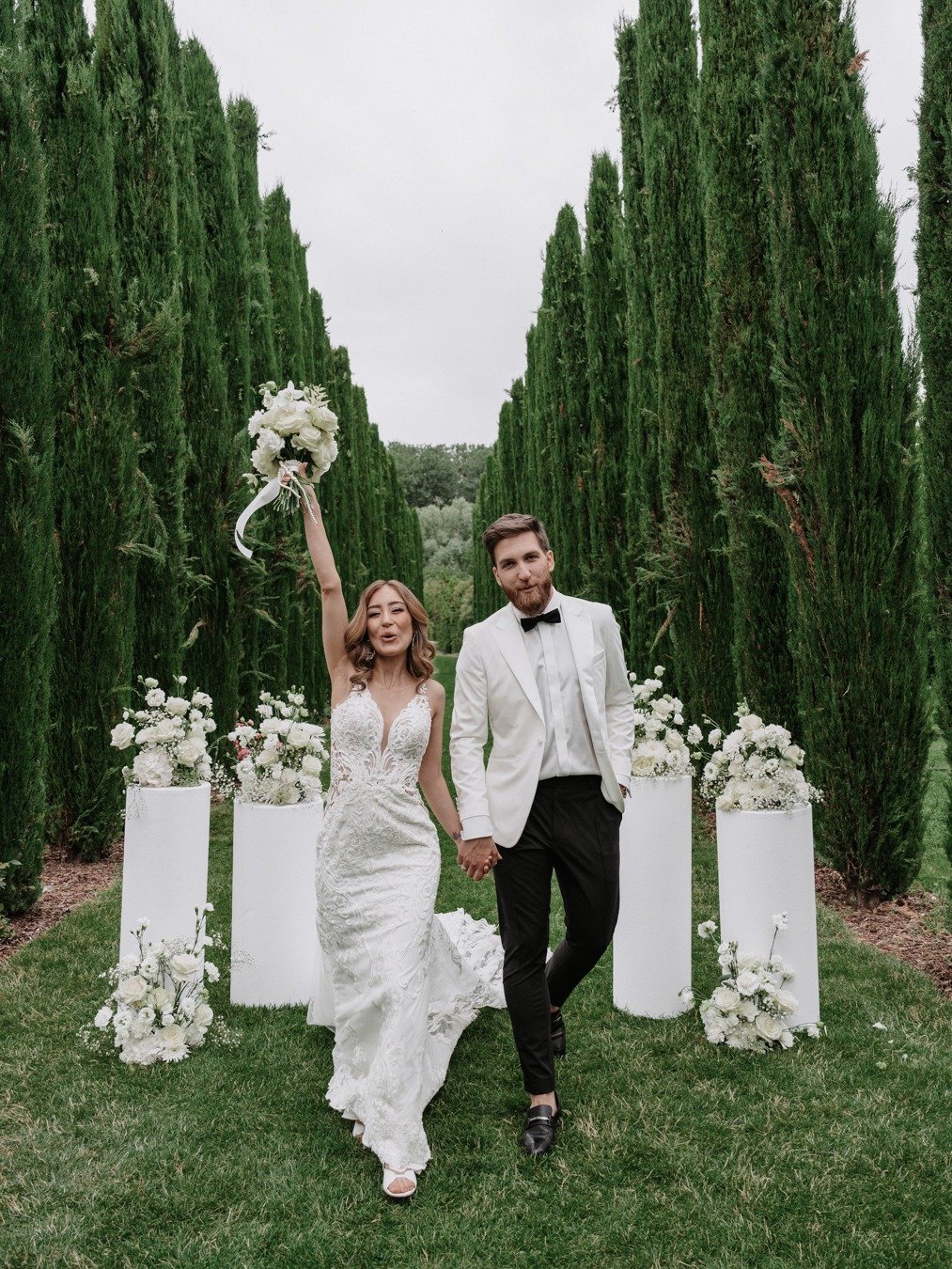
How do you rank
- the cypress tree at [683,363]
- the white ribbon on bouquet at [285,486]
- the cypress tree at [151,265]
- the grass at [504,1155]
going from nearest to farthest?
the grass at [504,1155], the white ribbon on bouquet at [285,486], the cypress tree at [151,265], the cypress tree at [683,363]

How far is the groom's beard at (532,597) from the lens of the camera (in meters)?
2.95

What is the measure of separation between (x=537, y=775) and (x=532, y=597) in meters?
0.58

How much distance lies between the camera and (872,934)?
16.1 feet

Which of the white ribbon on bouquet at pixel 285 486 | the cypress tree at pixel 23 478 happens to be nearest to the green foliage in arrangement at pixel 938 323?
the white ribbon on bouquet at pixel 285 486

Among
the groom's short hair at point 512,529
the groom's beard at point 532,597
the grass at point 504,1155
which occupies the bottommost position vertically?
the grass at point 504,1155

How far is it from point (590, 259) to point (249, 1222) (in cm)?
1048

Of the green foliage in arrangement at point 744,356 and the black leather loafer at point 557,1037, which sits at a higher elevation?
the green foliage in arrangement at point 744,356

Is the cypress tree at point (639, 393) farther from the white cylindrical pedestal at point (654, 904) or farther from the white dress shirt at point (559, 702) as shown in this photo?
the white dress shirt at point (559, 702)

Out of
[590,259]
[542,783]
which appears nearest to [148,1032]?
[542,783]

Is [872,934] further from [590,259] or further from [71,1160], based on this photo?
[590,259]

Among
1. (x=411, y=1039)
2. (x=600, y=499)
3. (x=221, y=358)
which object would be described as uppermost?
(x=221, y=358)

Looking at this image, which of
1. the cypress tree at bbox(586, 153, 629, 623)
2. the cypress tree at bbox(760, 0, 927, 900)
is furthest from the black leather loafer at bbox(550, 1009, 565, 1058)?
the cypress tree at bbox(586, 153, 629, 623)

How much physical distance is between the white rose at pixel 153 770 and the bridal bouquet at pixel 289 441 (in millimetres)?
1138

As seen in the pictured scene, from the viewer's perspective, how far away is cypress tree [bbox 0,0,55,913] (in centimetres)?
507
